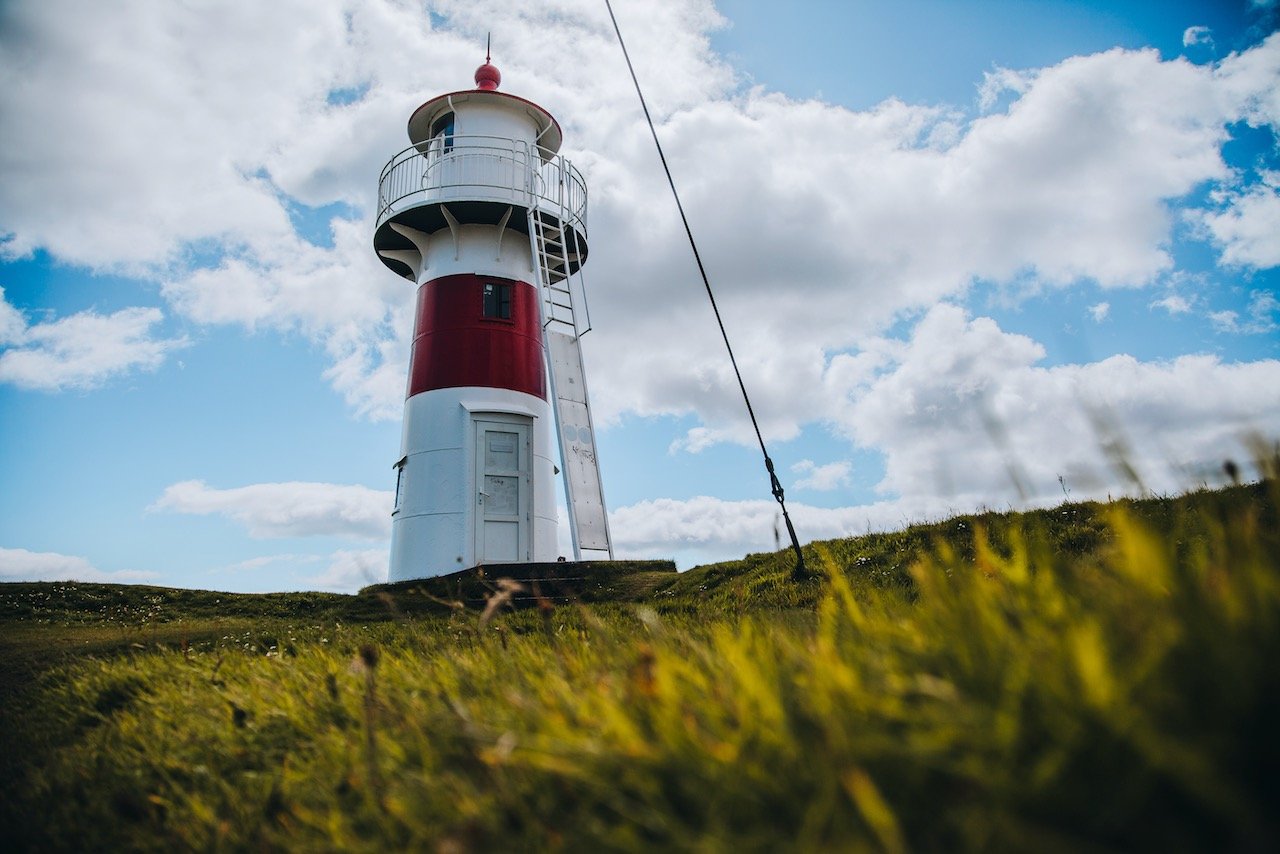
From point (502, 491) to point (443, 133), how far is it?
7.84 metres

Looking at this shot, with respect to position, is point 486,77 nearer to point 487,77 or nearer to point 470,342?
point 487,77

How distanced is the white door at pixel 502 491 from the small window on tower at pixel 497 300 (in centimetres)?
215

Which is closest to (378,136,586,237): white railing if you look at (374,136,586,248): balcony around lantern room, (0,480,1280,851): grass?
(374,136,586,248): balcony around lantern room

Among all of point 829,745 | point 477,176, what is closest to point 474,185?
point 477,176

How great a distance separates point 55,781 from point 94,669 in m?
2.93

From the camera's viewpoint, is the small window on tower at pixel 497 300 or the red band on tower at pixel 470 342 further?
the small window on tower at pixel 497 300

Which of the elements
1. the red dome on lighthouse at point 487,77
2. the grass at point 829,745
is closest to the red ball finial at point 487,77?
the red dome on lighthouse at point 487,77

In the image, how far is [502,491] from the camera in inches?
583

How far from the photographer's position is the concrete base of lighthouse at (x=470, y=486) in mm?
14242

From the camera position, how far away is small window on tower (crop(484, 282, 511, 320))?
15516 mm

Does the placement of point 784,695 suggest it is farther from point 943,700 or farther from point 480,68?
point 480,68

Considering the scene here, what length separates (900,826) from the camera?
1299 millimetres

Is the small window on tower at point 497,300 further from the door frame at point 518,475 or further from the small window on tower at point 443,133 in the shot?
the small window on tower at point 443,133

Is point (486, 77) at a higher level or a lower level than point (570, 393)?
higher
